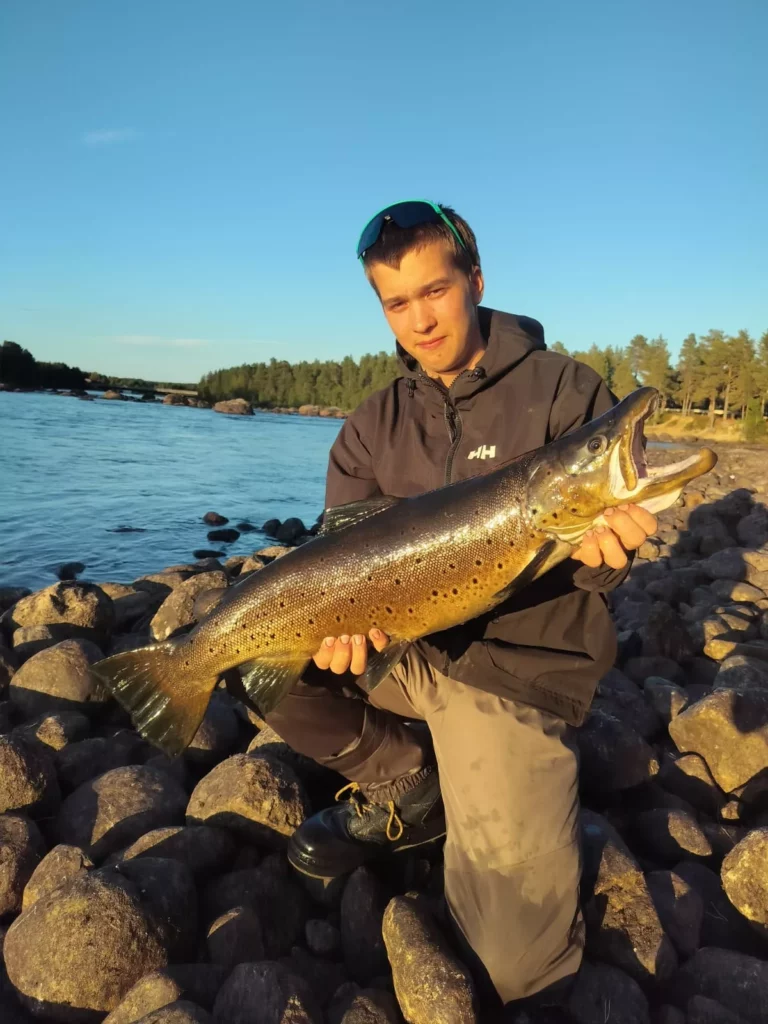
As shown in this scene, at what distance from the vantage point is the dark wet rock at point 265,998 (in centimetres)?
248

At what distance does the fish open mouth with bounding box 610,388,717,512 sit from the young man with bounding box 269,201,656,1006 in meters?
0.08

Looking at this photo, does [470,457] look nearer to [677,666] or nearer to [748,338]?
[677,666]

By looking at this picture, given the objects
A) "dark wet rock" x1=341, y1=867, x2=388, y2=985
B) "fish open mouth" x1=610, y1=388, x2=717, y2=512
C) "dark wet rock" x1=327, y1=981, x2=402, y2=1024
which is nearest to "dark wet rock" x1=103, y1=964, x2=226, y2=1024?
"dark wet rock" x1=327, y1=981, x2=402, y2=1024

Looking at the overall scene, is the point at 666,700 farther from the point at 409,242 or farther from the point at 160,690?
the point at 409,242

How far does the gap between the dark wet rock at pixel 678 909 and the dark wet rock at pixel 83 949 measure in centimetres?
223

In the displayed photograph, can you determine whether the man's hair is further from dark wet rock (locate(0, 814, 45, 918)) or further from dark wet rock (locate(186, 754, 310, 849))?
dark wet rock (locate(0, 814, 45, 918))

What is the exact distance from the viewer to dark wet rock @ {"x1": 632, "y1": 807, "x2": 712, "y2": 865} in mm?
3557

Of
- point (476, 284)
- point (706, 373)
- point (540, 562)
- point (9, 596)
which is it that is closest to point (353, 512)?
point (540, 562)

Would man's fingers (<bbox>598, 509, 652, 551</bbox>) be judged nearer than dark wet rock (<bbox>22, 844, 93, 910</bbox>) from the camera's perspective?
Yes

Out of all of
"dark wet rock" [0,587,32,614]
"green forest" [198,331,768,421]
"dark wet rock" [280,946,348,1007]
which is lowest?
"dark wet rock" [0,587,32,614]

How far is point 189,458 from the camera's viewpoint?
1331 inches

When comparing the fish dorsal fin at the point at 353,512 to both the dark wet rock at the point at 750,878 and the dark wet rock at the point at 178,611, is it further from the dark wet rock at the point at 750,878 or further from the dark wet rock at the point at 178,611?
the dark wet rock at the point at 178,611

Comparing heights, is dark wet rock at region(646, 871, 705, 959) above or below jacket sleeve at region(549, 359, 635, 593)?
below

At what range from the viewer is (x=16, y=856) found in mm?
3414
